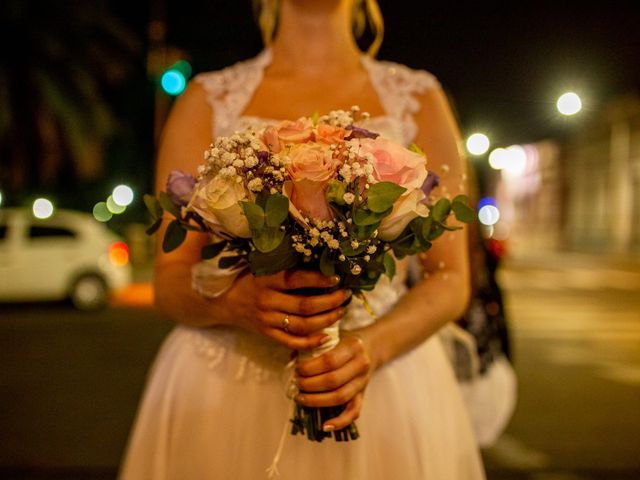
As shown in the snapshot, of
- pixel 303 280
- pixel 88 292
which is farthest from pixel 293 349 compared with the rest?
pixel 88 292

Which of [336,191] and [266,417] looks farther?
[266,417]

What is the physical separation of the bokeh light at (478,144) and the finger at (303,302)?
3547 millimetres

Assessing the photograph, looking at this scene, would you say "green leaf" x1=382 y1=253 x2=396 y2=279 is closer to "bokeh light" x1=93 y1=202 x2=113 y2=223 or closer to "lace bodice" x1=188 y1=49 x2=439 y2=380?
"lace bodice" x1=188 y1=49 x2=439 y2=380

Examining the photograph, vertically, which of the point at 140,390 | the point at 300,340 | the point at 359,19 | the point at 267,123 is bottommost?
the point at 140,390

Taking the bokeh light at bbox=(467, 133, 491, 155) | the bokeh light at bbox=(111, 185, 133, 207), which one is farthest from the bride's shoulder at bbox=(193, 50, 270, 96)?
Result: the bokeh light at bbox=(111, 185, 133, 207)

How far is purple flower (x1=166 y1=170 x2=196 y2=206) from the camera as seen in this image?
163cm

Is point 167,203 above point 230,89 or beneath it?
beneath

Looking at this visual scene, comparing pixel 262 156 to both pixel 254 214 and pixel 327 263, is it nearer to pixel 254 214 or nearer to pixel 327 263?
pixel 254 214

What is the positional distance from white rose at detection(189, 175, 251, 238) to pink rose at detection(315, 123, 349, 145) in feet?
0.65

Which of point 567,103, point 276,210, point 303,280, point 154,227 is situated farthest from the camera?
point 567,103

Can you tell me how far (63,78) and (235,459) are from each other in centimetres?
2043

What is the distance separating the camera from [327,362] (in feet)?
5.20

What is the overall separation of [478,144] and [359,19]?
8.65ft

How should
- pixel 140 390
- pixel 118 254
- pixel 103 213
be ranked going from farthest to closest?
1. pixel 103 213
2. pixel 118 254
3. pixel 140 390
